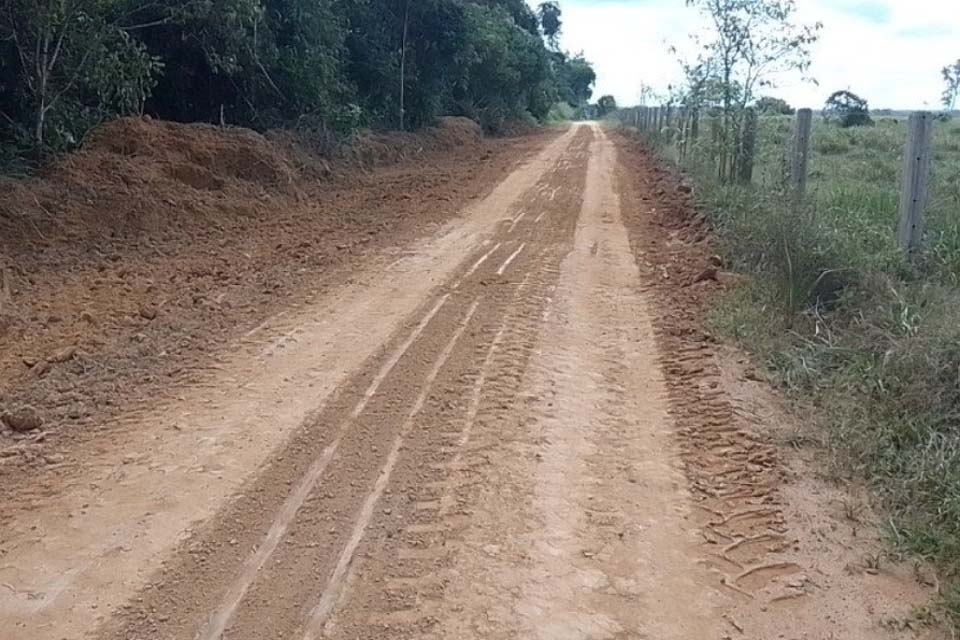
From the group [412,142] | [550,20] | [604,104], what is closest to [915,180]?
[412,142]

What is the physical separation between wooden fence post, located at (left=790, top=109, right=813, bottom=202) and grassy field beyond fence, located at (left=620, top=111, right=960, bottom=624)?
122mm

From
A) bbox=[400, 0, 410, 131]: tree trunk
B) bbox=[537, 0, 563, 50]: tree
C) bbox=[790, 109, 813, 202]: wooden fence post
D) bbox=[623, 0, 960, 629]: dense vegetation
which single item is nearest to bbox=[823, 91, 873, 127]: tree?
bbox=[623, 0, 960, 629]: dense vegetation

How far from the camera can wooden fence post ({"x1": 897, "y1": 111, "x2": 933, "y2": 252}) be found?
6.91 metres

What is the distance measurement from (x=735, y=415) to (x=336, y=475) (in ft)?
7.36

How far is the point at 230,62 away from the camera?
1330cm

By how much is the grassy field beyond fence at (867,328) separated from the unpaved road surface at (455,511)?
27cm

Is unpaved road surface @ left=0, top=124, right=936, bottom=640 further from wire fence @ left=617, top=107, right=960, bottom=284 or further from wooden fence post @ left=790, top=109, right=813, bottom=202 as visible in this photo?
wooden fence post @ left=790, top=109, right=813, bottom=202

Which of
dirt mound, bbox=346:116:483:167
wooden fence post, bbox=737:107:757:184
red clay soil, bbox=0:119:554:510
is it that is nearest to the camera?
red clay soil, bbox=0:119:554:510

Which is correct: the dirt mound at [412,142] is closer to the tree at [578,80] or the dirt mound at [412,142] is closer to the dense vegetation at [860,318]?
the dense vegetation at [860,318]

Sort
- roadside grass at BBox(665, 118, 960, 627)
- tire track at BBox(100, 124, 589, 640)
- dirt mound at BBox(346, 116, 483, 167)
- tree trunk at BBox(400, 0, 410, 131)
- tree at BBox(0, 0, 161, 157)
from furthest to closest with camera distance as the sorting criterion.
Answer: tree trunk at BBox(400, 0, 410, 131) < dirt mound at BBox(346, 116, 483, 167) < tree at BBox(0, 0, 161, 157) < roadside grass at BBox(665, 118, 960, 627) < tire track at BBox(100, 124, 589, 640)

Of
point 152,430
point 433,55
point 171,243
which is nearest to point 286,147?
point 171,243

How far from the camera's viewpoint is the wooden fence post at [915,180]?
691 centimetres

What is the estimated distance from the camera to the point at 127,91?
11227mm

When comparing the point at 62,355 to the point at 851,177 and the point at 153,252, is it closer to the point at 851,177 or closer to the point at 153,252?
the point at 153,252
